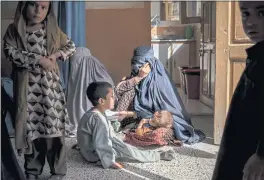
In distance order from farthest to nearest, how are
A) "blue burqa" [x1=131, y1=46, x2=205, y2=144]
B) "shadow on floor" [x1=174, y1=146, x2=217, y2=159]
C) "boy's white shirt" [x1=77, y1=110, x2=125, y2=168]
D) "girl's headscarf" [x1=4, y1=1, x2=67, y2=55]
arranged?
"blue burqa" [x1=131, y1=46, x2=205, y2=144], "shadow on floor" [x1=174, y1=146, x2=217, y2=159], "boy's white shirt" [x1=77, y1=110, x2=125, y2=168], "girl's headscarf" [x1=4, y1=1, x2=67, y2=55]

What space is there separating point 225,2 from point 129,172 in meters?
1.21

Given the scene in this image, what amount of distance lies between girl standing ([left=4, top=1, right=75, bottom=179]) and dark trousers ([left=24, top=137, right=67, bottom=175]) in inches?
0.4

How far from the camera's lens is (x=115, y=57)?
365 cm

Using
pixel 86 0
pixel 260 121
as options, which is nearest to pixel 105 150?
pixel 260 121

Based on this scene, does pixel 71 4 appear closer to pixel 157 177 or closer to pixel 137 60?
pixel 137 60

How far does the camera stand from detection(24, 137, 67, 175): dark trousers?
190 cm

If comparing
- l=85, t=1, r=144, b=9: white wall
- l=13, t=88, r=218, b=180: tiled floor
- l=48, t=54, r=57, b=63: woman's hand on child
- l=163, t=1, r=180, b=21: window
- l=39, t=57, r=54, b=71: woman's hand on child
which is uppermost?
l=163, t=1, r=180, b=21: window

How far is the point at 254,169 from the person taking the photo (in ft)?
2.58

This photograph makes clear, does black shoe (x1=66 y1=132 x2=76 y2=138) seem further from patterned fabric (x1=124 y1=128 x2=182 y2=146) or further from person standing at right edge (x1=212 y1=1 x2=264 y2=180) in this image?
person standing at right edge (x1=212 y1=1 x2=264 y2=180)

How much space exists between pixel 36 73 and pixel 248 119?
3.84ft

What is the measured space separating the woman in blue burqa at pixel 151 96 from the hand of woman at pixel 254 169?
6.52ft

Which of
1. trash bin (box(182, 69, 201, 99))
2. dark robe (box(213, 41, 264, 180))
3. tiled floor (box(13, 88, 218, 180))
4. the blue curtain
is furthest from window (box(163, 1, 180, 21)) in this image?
dark robe (box(213, 41, 264, 180))

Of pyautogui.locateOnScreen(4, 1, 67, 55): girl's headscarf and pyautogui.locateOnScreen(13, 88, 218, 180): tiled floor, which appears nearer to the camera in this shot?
pyautogui.locateOnScreen(4, 1, 67, 55): girl's headscarf

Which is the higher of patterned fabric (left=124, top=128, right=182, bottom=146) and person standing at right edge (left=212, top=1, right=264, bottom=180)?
person standing at right edge (left=212, top=1, right=264, bottom=180)
